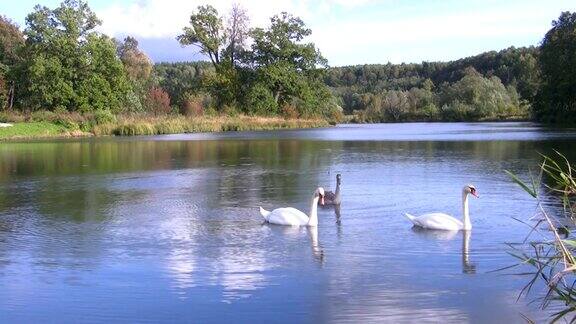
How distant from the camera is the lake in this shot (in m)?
6.32

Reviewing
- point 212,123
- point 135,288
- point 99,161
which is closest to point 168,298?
point 135,288

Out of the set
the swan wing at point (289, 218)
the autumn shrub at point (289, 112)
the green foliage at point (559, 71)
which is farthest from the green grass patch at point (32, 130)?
the green foliage at point (559, 71)

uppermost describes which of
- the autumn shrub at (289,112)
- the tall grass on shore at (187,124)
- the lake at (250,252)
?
the autumn shrub at (289,112)

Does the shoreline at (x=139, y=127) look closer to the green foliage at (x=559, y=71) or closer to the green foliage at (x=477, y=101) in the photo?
the green foliage at (x=559, y=71)

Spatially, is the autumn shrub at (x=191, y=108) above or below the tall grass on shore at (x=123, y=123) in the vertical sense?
above

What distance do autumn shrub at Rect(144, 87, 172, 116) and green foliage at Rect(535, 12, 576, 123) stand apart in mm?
32351

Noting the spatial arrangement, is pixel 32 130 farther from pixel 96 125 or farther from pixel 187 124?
pixel 187 124

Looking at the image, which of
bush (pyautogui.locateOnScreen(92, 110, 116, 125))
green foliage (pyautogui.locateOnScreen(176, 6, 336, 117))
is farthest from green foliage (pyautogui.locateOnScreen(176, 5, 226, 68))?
bush (pyautogui.locateOnScreen(92, 110, 116, 125))

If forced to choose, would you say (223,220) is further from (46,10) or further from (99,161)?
(46,10)

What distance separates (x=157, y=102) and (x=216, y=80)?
821 cm

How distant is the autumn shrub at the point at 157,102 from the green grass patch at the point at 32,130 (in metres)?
11.5

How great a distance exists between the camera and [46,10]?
4816 centimetres

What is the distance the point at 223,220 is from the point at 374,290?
185 inches

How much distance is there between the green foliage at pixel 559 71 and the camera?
57562mm
